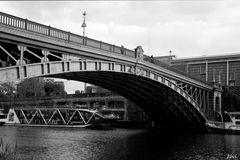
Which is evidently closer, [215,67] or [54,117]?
[54,117]

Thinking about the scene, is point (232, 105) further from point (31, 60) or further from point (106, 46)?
point (31, 60)

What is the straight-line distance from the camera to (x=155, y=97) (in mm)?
58188

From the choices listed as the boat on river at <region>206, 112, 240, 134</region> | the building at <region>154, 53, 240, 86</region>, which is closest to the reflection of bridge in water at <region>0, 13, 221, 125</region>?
the boat on river at <region>206, 112, 240, 134</region>

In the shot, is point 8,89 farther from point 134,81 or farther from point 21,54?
point 21,54

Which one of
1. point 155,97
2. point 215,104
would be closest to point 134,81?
point 155,97

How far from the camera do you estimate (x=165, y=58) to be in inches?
5664

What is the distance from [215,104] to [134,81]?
87.3 feet

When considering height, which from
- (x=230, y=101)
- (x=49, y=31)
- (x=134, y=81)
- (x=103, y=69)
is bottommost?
(x=230, y=101)

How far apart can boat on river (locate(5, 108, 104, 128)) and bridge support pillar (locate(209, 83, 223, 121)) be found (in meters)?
23.3

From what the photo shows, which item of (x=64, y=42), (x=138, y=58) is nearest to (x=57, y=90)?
(x=138, y=58)

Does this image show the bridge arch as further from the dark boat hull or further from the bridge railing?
the dark boat hull

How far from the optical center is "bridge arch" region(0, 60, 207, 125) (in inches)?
985

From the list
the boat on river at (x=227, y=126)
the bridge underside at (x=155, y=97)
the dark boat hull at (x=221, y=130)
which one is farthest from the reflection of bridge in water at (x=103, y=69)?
the dark boat hull at (x=221, y=130)

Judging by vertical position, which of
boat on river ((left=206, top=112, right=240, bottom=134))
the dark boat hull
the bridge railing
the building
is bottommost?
the dark boat hull
